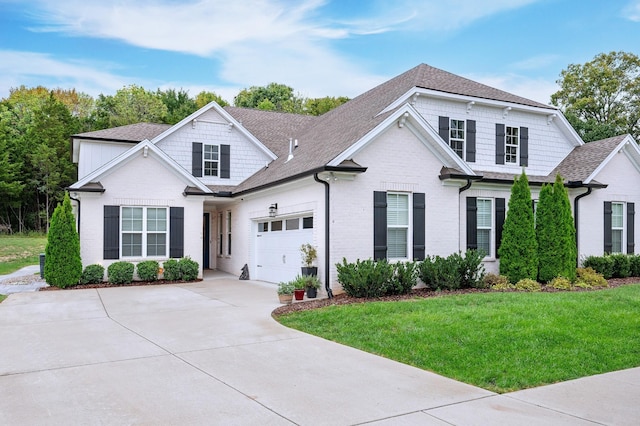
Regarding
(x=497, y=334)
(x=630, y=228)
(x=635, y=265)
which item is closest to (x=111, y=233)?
(x=497, y=334)

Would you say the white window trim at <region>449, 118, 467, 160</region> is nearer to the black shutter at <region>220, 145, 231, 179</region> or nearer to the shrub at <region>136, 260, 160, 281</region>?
the black shutter at <region>220, 145, 231, 179</region>

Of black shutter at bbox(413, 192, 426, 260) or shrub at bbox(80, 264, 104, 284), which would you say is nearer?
black shutter at bbox(413, 192, 426, 260)

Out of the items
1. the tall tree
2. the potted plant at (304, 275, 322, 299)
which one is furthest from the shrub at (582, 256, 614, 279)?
the tall tree

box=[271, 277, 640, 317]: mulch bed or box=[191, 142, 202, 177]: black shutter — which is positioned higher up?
box=[191, 142, 202, 177]: black shutter

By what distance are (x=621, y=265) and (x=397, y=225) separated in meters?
8.63

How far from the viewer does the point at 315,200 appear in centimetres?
1359

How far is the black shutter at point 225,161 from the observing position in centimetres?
2045

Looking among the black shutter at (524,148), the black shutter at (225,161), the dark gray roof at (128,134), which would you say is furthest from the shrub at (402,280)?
the dark gray roof at (128,134)

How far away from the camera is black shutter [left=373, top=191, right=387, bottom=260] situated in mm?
13453

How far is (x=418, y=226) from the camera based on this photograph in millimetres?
14094

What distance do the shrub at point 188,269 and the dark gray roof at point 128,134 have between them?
6.14 meters

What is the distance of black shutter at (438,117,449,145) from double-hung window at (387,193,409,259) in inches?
144

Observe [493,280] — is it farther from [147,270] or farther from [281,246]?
[147,270]

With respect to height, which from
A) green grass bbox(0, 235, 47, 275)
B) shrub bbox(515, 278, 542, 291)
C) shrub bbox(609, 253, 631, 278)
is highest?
shrub bbox(609, 253, 631, 278)
